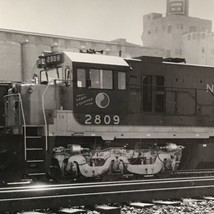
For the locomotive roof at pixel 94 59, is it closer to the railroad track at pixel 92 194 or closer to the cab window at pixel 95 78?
the cab window at pixel 95 78

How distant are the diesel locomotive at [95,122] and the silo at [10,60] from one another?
2246 centimetres

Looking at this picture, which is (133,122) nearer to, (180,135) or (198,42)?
(180,135)

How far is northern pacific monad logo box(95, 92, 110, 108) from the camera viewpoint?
9.58 metres

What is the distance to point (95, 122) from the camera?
948 centimetres

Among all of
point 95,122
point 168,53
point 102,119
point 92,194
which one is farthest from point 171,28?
point 92,194

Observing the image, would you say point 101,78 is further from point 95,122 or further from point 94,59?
point 95,122

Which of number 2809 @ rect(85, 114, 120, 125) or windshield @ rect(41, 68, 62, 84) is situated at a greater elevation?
windshield @ rect(41, 68, 62, 84)

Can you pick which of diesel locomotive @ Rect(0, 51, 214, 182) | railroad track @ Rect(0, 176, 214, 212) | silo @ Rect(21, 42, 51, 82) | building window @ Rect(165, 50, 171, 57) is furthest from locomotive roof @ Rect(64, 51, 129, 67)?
building window @ Rect(165, 50, 171, 57)

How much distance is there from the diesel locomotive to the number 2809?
0.08 ft

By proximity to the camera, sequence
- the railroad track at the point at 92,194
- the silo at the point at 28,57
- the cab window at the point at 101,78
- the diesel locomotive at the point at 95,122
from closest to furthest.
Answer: the railroad track at the point at 92,194 < the diesel locomotive at the point at 95,122 < the cab window at the point at 101,78 < the silo at the point at 28,57

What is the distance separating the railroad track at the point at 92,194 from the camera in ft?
20.6

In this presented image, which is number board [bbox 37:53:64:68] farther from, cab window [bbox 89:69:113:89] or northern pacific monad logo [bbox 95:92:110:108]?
northern pacific monad logo [bbox 95:92:110:108]

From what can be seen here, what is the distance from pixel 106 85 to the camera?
9.68m

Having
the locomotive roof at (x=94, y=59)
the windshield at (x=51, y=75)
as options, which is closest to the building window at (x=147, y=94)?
the locomotive roof at (x=94, y=59)
